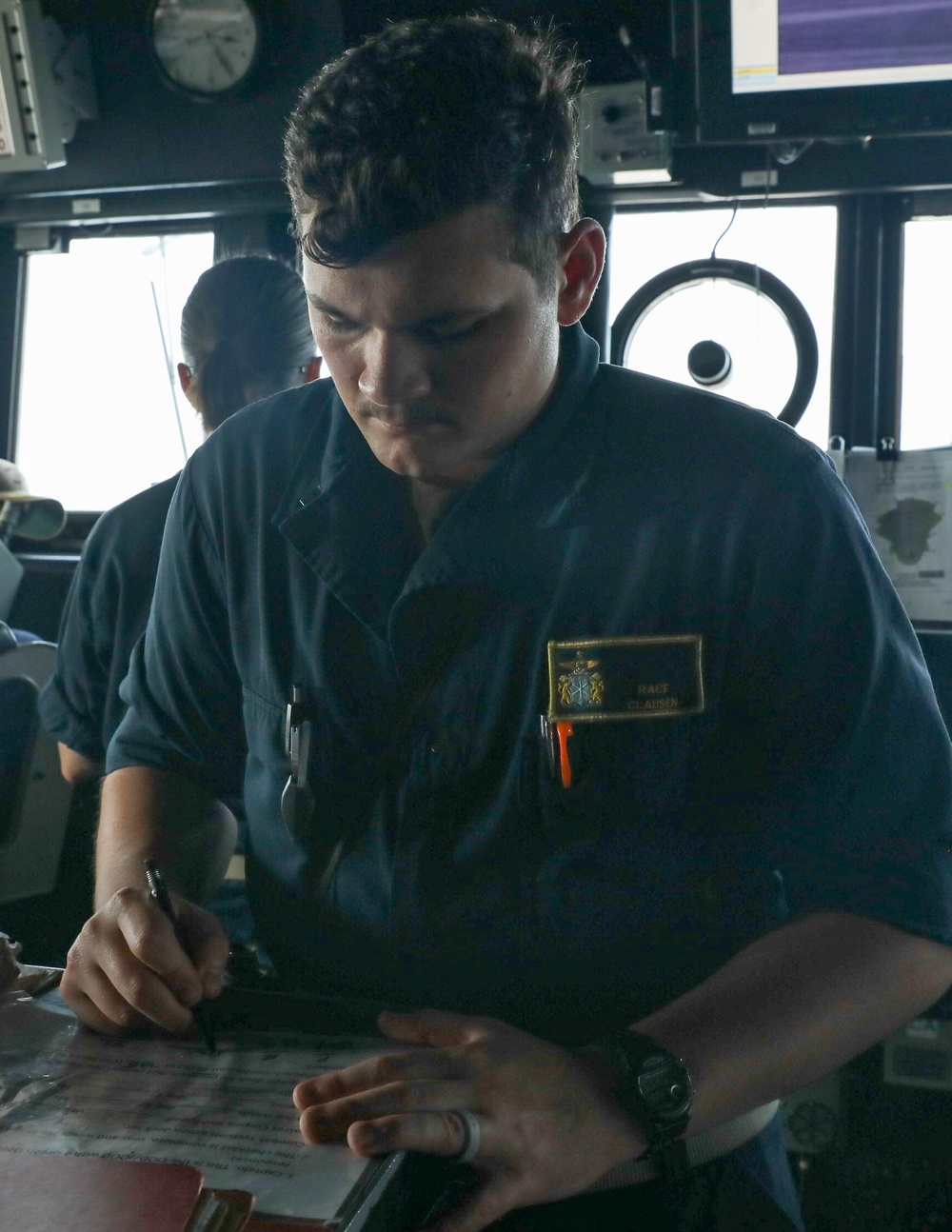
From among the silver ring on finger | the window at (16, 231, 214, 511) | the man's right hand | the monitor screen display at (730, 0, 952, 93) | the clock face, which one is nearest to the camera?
the silver ring on finger

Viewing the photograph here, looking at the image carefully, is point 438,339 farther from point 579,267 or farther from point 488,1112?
point 488,1112

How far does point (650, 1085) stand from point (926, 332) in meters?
2.28

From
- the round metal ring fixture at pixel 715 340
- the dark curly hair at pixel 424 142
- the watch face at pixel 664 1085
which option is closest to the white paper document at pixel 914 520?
the round metal ring fixture at pixel 715 340

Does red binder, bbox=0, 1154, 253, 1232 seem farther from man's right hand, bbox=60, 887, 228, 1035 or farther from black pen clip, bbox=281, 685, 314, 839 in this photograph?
black pen clip, bbox=281, 685, 314, 839

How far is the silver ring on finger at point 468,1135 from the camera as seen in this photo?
64cm

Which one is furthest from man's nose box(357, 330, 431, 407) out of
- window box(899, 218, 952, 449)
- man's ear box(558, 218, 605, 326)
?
window box(899, 218, 952, 449)

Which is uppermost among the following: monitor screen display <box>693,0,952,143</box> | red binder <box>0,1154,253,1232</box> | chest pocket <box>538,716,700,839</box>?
monitor screen display <box>693,0,952,143</box>

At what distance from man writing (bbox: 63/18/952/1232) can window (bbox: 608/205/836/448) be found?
152 centimetres

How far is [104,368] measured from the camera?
3281mm

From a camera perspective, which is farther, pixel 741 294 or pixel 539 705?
pixel 741 294

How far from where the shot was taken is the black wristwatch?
713 mm

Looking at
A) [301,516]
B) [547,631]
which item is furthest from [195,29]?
[547,631]

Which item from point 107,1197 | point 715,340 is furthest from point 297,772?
point 715,340

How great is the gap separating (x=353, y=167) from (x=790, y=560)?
453mm
